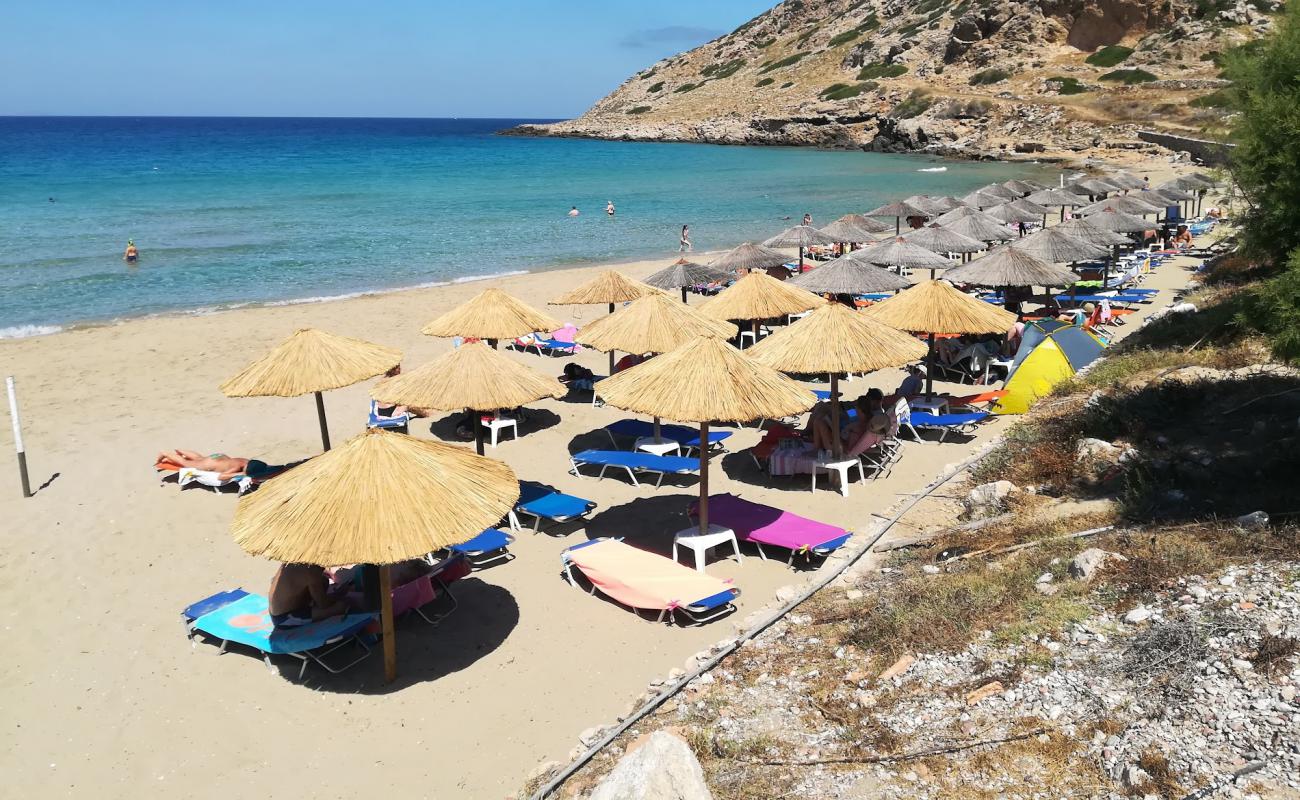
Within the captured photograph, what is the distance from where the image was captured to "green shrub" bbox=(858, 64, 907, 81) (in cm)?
8600

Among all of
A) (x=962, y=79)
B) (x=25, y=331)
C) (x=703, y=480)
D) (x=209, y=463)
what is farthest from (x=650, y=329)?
(x=962, y=79)

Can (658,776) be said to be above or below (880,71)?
below

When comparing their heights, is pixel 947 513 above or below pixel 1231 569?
below

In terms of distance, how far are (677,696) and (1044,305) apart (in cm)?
1399

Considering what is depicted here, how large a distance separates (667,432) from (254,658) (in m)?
5.77

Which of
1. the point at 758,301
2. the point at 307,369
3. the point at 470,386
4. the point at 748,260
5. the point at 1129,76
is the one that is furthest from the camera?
the point at 1129,76

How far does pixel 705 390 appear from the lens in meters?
8.05

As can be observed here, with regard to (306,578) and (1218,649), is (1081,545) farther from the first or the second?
(306,578)

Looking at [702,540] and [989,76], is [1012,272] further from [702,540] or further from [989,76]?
[989,76]

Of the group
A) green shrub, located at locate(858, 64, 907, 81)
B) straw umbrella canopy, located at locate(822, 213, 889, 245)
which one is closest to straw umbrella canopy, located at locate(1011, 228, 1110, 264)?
straw umbrella canopy, located at locate(822, 213, 889, 245)

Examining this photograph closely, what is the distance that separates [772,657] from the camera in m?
6.43

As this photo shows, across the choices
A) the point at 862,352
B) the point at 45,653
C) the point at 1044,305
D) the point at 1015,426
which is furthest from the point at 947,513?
the point at 1044,305

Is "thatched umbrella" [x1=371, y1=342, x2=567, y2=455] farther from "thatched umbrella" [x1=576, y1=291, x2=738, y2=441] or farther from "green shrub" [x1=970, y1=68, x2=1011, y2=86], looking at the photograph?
"green shrub" [x1=970, y1=68, x2=1011, y2=86]

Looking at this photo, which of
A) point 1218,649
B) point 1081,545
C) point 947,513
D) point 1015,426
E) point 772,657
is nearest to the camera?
point 1218,649
